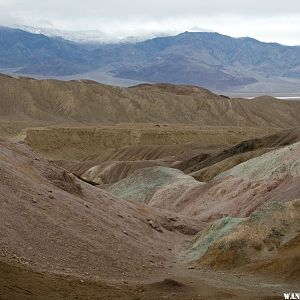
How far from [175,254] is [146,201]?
18.0m

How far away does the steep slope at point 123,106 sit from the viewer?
14275 centimetres

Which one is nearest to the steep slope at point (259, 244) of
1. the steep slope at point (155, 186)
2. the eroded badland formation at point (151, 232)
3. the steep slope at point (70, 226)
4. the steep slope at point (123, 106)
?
the eroded badland formation at point (151, 232)

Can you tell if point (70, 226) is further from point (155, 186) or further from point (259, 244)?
point (155, 186)

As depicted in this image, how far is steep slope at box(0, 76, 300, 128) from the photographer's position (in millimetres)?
142750

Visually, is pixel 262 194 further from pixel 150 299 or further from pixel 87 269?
pixel 150 299

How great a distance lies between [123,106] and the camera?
481 feet

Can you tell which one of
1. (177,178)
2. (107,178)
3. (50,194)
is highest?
(50,194)

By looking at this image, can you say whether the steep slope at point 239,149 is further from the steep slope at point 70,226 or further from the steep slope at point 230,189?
A: the steep slope at point 70,226

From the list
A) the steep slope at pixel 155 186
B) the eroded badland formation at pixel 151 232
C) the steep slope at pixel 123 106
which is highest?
the eroded badland formation at pixel 151 232

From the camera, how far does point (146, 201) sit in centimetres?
4350

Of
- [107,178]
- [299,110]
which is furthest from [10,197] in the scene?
[299,110]

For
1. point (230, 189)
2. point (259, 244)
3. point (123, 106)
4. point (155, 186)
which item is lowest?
point (123, 106)

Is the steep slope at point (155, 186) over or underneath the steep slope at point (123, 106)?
over

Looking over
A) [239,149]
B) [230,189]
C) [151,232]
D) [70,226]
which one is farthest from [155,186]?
[70,226]
